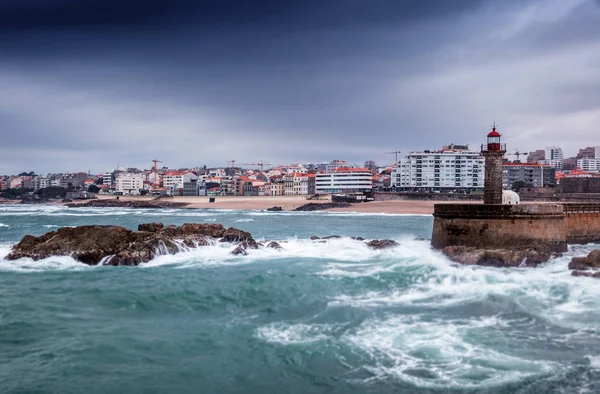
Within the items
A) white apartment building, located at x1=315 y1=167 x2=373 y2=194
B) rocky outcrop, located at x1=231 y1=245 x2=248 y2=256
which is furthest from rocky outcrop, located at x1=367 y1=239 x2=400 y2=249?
white apartment building, located at x1=315 y1=167 x2=373 y2=194

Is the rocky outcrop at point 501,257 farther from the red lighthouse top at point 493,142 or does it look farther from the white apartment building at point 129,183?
the white apartment building at point 129,183

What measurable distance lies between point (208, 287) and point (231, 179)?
117m

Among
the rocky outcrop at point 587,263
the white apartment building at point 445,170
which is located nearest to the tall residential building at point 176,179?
the white apartment building at point 445,170

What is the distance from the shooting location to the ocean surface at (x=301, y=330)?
940 cm

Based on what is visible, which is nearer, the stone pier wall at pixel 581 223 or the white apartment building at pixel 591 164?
the stone pier wall at pixel 581 223

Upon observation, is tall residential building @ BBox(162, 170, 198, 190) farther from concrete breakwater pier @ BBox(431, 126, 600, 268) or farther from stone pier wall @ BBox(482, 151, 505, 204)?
concrete breakwater pier @ BBox(431, 126, 600, 268)

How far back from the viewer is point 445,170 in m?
A: 112

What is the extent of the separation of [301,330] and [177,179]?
14113 cm

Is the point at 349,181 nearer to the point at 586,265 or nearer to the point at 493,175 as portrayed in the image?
the point at 493,175

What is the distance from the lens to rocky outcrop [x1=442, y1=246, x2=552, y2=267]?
19500 mm

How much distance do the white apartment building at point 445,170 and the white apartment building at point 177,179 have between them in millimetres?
56383

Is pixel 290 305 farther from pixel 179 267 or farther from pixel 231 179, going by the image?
pixel 231 179

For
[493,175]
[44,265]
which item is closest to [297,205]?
[493,175]

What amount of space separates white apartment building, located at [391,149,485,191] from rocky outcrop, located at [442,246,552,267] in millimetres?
92067
